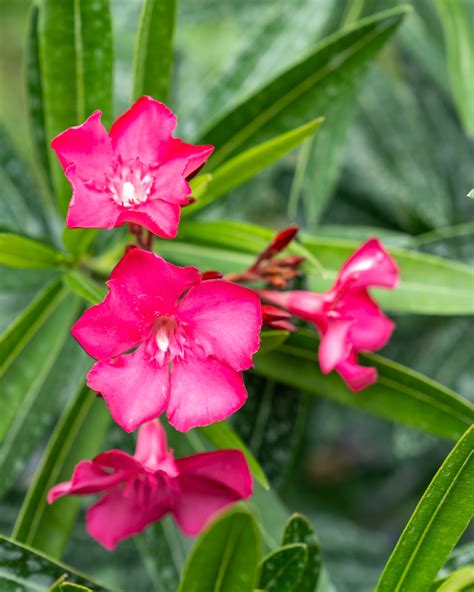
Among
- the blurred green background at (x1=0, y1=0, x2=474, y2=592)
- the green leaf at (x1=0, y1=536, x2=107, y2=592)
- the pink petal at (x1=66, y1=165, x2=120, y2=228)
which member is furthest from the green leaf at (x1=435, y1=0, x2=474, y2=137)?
the green leaf at (x1=0, y1=536, x2=107, y2=592)

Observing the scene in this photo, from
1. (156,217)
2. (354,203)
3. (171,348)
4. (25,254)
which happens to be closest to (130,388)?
(171,348)

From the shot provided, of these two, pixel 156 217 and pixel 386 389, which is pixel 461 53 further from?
pixel 156 217

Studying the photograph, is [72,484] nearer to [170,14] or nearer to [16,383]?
[16,383]

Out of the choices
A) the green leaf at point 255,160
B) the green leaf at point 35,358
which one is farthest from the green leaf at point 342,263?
the green leaf at point 35,358

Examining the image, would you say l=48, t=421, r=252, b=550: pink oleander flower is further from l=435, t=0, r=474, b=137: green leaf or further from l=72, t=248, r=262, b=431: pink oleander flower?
l=435, t=0, r=474, b=137: green leaf

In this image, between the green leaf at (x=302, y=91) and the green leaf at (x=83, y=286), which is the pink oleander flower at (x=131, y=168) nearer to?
the green leaf at (x=83, y=286)

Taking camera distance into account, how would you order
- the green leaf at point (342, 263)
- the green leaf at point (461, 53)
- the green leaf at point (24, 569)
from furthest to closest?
the green leaf at point (461, 53) < the green leaf at point (342, 263) < the green leaf at point (24, 569)

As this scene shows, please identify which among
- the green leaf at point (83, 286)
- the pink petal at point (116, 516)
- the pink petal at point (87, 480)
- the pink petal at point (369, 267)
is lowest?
the pink petal at point (116, 516)
